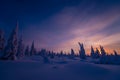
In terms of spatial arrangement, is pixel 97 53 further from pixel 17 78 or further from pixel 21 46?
pixel 17 78

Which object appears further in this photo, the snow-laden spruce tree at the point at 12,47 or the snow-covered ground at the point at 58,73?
Result: the snow-laden spruce tree at the point at 12,47

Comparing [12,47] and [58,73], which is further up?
[12,47]

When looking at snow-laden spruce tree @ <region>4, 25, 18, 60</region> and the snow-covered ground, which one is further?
snow-laden spruce tree @ <region>4, 25, 18, 60</region>

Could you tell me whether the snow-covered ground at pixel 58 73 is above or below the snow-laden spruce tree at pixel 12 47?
below

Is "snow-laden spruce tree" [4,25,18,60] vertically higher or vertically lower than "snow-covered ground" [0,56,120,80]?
higher

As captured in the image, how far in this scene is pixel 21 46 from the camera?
53344 mm

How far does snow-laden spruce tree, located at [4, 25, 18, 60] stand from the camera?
2811 centimetres

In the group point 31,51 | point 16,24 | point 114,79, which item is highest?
point 16,24

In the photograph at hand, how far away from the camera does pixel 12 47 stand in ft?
96.7

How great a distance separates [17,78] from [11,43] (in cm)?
2472

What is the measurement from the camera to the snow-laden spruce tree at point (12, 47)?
92.2 feet

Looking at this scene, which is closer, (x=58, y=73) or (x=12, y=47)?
(x=58, y=73)

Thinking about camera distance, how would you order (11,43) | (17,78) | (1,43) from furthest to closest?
1. (1,43)
2. (11,43)
3. (17,78)

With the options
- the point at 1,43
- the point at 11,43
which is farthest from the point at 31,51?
the point at 11,43
